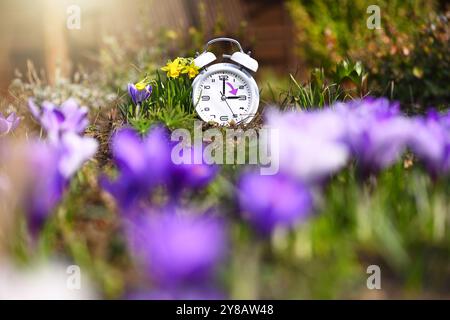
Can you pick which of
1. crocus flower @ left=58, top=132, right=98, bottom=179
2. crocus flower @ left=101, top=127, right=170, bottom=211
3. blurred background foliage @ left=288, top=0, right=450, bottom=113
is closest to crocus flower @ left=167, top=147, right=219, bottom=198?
crocus flower @ left=101, top=127, right=170, bottom=211

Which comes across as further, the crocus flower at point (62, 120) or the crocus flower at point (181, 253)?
the crocus flower at point (62, 120)

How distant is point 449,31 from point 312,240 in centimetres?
397

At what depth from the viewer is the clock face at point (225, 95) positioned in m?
3.38

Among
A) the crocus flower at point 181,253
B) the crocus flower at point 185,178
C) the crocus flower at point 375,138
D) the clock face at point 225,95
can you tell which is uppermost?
the clock face at point 225,95

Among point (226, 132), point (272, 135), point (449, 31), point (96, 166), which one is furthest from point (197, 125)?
point (449, 31)

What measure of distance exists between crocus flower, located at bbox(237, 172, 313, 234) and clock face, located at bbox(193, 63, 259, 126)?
1714mm

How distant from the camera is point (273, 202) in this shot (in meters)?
1.62

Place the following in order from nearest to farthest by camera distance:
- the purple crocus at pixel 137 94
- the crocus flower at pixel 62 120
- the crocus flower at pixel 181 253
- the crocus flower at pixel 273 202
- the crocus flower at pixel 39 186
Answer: the crocus flower at pixel 181 253
the crocus flower at pixel 273 202
the crocus flower at pixel 39 186
the crocus flower at pixel 62 120
the purple crocus at pixel 137 94

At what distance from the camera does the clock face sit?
3.38 metres

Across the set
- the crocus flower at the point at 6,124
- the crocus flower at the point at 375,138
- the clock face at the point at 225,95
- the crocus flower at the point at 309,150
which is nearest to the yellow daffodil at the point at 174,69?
the clock face at the point at 225,95

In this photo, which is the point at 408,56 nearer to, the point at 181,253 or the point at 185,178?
the point at 185,178

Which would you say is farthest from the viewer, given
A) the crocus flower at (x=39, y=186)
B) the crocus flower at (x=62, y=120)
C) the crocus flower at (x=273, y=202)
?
the crocus flower at (x=62, y=120)

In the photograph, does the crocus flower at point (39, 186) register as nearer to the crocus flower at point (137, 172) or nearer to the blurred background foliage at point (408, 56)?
the crocus flower at point (137, 172)

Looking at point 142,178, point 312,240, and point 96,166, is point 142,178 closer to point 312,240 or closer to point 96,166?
point 312,240
